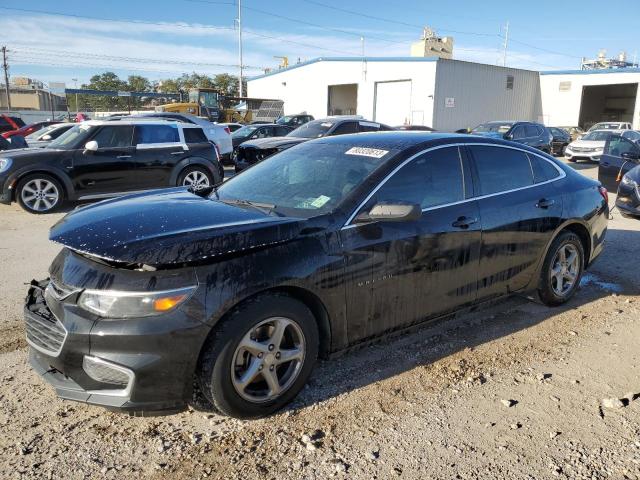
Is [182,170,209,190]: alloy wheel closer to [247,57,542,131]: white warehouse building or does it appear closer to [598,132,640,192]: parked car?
[598,132,640,192]: parked car

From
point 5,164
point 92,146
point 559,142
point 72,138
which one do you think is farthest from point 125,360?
point 559,142

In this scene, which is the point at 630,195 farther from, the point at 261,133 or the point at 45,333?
the point at 261,133

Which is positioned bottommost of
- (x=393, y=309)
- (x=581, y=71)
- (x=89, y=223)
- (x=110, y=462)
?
(x=110, y=462)

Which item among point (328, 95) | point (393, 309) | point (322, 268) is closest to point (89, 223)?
point (322, 268)

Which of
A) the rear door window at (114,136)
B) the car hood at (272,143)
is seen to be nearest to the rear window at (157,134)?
the rear door window at (114,136)

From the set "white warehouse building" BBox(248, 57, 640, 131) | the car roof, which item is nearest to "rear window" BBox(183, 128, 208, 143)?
the car roof

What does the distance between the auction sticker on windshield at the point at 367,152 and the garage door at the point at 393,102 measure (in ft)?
100

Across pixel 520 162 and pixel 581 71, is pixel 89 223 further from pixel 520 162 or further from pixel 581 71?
pixel 581 71

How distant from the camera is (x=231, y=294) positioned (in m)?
2.81

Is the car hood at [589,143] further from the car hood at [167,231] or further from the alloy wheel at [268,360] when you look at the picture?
the alloy wheel at [268,360]

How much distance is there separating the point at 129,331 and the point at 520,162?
11.7 feet

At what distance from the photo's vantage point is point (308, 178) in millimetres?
3877

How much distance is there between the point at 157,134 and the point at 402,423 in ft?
29.8

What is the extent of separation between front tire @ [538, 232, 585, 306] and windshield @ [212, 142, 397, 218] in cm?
201
